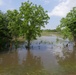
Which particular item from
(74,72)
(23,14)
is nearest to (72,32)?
(23,14)

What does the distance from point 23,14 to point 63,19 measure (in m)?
12.6

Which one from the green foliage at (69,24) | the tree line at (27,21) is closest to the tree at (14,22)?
the tree line at (27,21)

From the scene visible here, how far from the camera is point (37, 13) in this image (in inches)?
1770

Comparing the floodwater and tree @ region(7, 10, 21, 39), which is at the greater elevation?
tree @ region(7, 10, 21, 39)

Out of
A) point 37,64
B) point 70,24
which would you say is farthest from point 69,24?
point 37,64

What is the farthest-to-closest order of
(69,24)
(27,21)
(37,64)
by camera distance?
(69,24) → (27,21) → (37,64)

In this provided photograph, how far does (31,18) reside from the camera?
44.9 meters

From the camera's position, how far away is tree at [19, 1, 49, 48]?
44531 mm

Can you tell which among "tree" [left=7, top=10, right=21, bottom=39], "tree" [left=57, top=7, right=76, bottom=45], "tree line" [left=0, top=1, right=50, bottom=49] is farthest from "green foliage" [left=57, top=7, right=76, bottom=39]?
"tree" [left=7, top=10, right=21, bottom=39]

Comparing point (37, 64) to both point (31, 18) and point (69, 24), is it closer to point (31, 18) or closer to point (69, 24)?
point (31, 18)

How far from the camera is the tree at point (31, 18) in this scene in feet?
146

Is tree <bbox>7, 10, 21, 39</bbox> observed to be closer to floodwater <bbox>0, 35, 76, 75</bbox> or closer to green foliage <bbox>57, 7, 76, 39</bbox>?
floodwater <bbox>0, 35, 76, 75</bbox>

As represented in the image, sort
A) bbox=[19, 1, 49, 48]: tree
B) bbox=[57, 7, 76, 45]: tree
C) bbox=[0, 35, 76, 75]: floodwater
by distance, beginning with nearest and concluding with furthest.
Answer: bbox=[0, 35, 76, 75]: floodwater < bbox=[19, 1, 49, 48]: tree < bbox=[57, 7, 76, 45]: tree

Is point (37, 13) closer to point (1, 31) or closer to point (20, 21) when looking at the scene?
point (20, 21)
